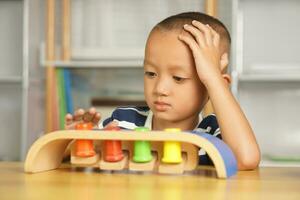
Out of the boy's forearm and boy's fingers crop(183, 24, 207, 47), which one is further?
boy's fingers crop(183, 24, 207, 47)

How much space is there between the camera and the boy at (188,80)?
0.94 metres

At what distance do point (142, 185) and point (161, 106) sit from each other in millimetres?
420

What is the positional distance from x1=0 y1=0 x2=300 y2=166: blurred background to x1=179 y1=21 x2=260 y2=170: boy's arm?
159 cm

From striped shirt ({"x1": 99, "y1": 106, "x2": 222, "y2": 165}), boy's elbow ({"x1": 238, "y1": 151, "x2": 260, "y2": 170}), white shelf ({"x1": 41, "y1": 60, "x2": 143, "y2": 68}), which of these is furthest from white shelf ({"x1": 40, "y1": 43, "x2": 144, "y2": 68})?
boy's elbow ({"x1": 238, "y1": 151, "x2": 260, "y2": 170})

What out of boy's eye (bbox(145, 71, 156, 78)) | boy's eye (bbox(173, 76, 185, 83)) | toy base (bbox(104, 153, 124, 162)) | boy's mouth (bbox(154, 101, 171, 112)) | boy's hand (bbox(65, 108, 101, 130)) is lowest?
toy base (bbox(104, 153, 124, 162))

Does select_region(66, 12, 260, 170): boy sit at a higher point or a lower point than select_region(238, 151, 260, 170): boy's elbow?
higher

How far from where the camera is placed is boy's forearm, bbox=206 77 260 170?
877 mm

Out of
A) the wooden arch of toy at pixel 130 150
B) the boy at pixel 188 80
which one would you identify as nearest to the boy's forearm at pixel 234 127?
the boy at pixel 188 80

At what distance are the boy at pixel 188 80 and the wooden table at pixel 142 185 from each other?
→ 166 mm

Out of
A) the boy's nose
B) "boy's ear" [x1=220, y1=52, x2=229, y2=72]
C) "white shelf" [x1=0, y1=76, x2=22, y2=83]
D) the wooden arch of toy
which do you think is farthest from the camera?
"white shelf" [x1=0, y1=76, x2=22, y2=83]

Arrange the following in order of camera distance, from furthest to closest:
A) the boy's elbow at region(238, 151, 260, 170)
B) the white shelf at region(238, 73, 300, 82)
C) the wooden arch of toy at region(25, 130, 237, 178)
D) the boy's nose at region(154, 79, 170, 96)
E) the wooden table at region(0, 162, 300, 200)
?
the white shelf at region(238, 73, 300, 82) < the boy's nose at region(154, 79, 170, 96) < the boy's elbow at region(238, 151, 260, 170) < the wooden arch of toy at region(25, 130, 237, 178) < the wooden table at region(0, 162, 300, 200)

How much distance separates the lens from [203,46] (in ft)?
3.25

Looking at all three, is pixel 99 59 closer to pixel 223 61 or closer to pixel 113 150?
pixel 223 61

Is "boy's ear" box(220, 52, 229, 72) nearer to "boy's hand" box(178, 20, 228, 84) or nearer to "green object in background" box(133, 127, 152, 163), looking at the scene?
"boy's hand" box(178, 20, 228, 84)
